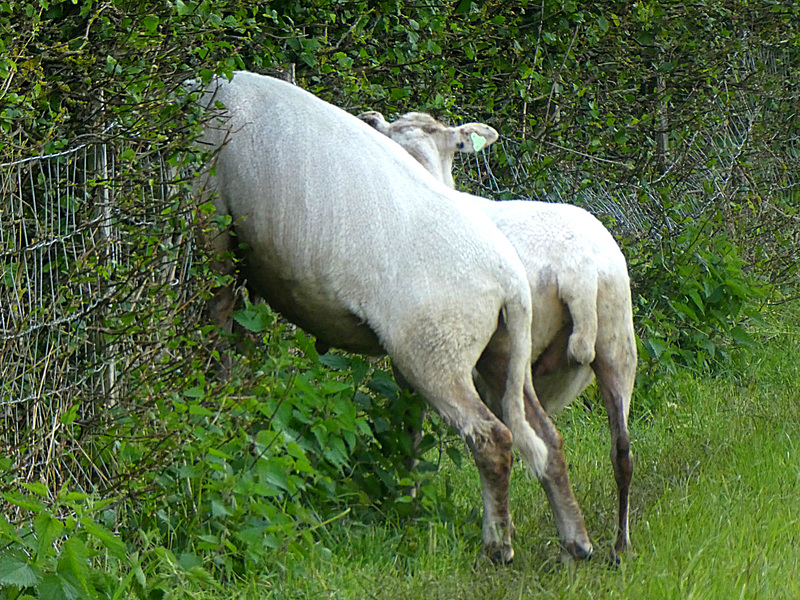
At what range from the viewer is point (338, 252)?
14.6ft

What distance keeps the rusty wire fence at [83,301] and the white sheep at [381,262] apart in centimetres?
31

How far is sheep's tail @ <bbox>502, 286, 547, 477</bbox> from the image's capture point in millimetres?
4465

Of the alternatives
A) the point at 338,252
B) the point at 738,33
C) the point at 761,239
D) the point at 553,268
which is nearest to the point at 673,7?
the point at 738,33

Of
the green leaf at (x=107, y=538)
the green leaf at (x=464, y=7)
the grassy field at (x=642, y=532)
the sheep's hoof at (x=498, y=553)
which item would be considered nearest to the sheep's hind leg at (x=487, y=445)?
the sheep's hoof at (x=498, y=553)

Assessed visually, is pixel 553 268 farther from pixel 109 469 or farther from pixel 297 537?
pixel 109 469

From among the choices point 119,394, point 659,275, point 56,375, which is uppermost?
point 56,375

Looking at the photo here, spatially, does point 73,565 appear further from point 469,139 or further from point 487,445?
point 469,139

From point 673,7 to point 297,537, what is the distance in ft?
20.6

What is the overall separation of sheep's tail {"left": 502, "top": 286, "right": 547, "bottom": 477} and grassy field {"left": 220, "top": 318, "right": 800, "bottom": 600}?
15.4 inches

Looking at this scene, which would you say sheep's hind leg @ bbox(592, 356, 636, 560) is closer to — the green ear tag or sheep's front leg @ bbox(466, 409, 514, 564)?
sheep's front leg @ bbox(466, 409, 514, 564)

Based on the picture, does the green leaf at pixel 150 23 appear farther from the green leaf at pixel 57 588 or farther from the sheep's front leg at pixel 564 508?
the sheep's front leg at pixel 564 508

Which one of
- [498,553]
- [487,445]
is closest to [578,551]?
[498,553]

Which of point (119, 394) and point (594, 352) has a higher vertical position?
point (119, 394)

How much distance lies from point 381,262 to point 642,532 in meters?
1.65
